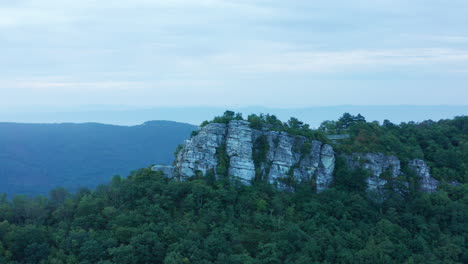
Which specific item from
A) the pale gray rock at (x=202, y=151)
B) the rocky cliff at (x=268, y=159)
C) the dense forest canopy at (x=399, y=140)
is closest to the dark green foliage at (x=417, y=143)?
the dense forest canopy at (x=399, y=140)

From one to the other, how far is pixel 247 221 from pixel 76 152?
3224 inches

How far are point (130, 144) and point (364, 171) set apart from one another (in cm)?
8620

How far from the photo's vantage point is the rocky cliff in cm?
3275

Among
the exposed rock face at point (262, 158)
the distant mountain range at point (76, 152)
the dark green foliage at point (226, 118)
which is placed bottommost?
the distant mountain range at point (76, 152)

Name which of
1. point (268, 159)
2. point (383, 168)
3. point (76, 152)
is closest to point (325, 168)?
point (268, 159)

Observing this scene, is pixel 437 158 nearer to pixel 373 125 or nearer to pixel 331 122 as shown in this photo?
pixel 373 125

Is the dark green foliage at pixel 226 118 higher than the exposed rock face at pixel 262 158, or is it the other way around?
the dark green foliage at pixel 226 118

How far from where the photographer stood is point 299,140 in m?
34.0

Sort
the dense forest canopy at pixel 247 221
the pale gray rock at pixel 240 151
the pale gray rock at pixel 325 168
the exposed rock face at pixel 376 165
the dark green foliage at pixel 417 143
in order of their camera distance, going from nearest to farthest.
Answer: the dense forest canopy at pixel 247 221 → the pale gray rock at pixel 240 151 → the pale gray rock at pixel 325 168 → the exposed rock face at pixel 376 165 → the dark green foliage at pixel 417 143

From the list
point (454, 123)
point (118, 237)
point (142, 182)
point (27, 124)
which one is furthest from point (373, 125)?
point (27, 124)

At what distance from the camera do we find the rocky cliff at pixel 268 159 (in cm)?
3275

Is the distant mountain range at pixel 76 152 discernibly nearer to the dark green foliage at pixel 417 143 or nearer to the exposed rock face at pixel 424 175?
the dark green foliage at pixel 417 143

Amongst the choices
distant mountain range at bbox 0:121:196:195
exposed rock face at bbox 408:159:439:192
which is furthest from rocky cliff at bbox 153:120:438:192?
distant mountain range at bbox 0:121:196:195

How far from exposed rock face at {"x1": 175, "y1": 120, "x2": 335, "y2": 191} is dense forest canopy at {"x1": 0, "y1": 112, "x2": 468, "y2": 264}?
870mm
